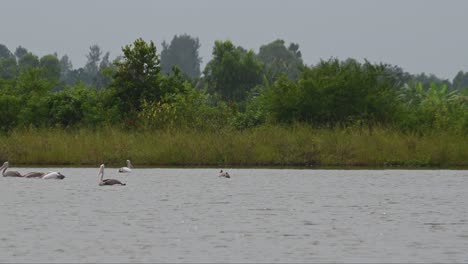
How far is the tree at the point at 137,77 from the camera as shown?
5406cm

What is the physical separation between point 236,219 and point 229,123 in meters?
32.4

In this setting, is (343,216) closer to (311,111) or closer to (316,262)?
(316,262)

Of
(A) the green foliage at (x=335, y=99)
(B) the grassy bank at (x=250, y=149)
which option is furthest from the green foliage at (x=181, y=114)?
(B) the grassy bank at (x=250, y=149)

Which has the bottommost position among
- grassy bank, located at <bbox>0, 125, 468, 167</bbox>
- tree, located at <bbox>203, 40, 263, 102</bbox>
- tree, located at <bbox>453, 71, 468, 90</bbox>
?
grassy bank, located at <bbox>0, 125, 468, 167</bbox>

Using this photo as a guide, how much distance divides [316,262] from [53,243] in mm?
4533

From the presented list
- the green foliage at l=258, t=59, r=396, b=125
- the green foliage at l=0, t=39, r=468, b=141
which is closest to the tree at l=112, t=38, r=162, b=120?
the green foliage at l=0, t=39, r=468, b=141

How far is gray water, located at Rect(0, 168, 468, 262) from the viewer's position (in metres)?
15.5

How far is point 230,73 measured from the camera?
95812 millimetres

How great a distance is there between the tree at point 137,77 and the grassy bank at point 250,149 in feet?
33.8

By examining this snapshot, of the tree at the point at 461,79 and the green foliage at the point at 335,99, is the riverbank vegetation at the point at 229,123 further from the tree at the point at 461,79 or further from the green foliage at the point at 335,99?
the tree at the point at 461,79

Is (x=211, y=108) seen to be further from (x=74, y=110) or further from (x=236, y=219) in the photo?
(x=236, y=219)

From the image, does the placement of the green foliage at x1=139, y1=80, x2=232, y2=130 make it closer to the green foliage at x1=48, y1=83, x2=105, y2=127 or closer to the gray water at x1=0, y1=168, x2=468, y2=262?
the green foliage at x1=48, y1=83, x2=105, y2=127

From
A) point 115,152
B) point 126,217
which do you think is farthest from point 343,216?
point 115,152

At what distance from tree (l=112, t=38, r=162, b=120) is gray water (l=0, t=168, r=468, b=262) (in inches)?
800
